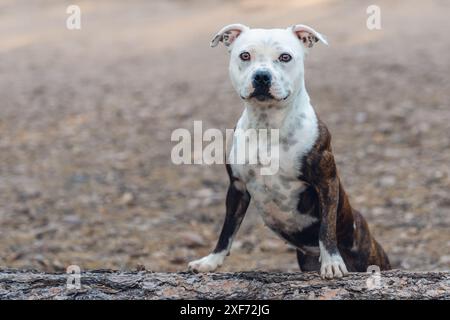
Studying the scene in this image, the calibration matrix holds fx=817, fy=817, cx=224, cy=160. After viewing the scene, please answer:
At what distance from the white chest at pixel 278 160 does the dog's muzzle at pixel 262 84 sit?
0.70ft

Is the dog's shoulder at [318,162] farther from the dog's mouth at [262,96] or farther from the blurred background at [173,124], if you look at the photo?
the blurred background at [173,124]

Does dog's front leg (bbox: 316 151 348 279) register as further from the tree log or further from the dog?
the tree log

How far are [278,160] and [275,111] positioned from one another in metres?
0.24

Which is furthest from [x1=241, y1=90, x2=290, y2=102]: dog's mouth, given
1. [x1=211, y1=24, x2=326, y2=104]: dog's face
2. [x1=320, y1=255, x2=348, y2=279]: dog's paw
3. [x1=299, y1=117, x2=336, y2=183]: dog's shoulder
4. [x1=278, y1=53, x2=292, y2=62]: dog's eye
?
[x1=320, y1=255, x2=348, y2=279]: dog's paw

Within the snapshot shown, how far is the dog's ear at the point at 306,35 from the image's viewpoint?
13.1 feet

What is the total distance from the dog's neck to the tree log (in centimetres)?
73

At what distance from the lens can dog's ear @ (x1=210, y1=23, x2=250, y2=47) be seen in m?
4.04

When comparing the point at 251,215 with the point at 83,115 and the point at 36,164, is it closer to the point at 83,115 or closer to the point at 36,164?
the point at 36,164

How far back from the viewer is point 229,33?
409cm

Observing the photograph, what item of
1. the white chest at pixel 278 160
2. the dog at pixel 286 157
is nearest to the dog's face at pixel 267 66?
the dog at pixel 286 157

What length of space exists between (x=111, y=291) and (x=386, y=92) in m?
7.22

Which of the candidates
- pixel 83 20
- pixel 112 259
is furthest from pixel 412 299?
pixel 83 20

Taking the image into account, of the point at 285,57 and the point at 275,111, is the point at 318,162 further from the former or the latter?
the point at 285,57

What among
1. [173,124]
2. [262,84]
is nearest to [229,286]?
[262,84]
